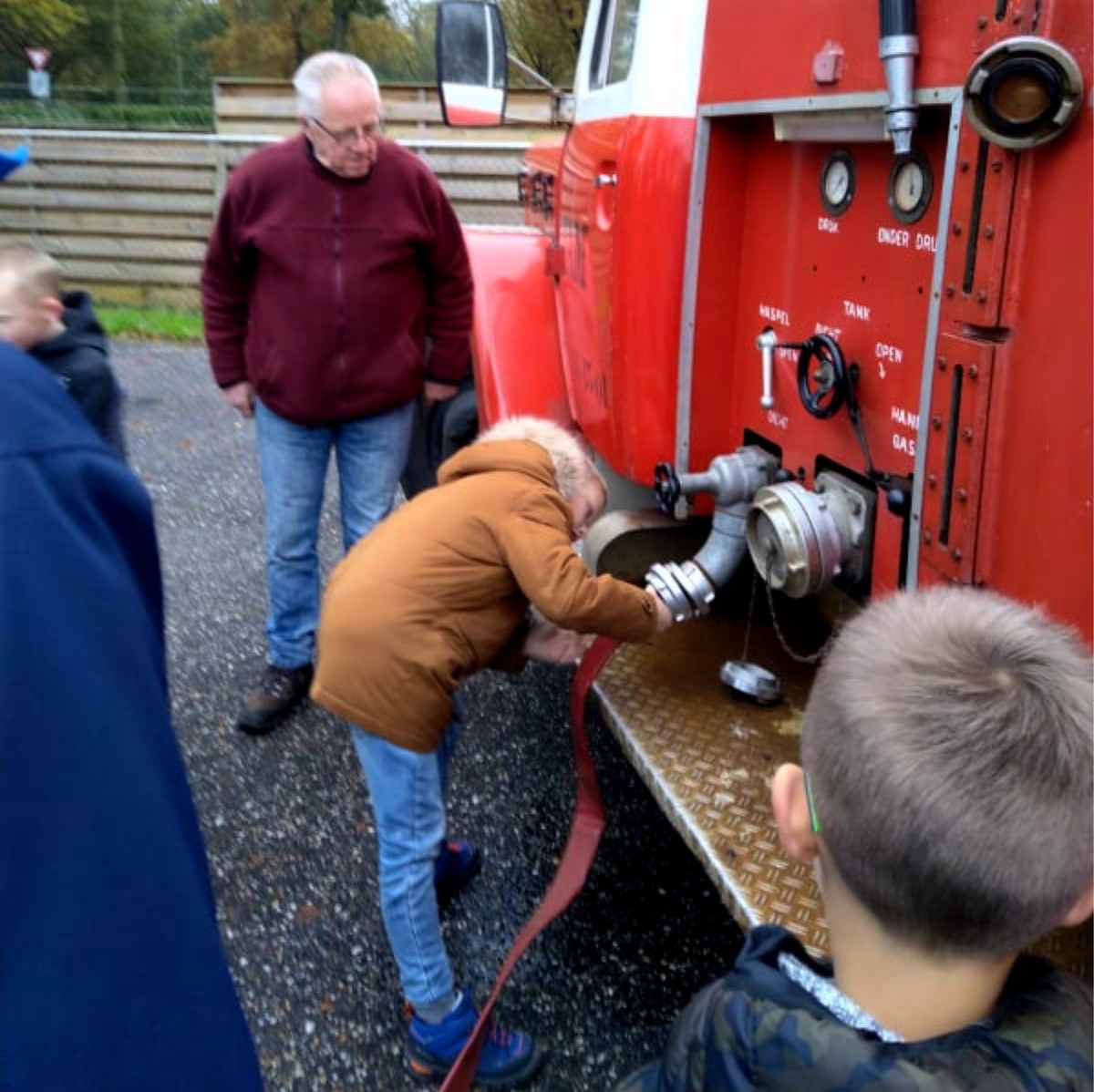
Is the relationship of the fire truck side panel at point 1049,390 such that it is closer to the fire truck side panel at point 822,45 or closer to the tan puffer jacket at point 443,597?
the fire truck side panel at point 822,45

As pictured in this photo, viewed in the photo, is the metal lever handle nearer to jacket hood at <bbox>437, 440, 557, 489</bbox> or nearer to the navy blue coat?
jacket hood at <bbox>437, 440, 557, 489</bbox>

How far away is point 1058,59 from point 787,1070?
1307 mm

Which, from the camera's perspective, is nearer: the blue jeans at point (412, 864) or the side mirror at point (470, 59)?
the blue jeans at point (412, 864)

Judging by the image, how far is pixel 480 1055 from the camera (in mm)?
2422

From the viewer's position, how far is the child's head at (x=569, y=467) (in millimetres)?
2447

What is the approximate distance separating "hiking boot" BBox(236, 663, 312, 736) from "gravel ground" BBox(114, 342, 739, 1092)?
0.05 m

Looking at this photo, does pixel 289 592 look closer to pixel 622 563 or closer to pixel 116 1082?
pixel 622 563

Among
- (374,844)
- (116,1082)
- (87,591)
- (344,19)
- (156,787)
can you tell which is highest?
(344,19)

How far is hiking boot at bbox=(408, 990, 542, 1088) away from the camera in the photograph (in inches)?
95.1

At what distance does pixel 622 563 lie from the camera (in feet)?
10.7

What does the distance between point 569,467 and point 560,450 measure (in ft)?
0.13

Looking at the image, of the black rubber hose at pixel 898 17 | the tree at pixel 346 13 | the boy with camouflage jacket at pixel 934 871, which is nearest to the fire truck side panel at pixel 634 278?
the black rubber hose at pixel 898 17

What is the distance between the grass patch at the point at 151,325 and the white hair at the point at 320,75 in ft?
25.3

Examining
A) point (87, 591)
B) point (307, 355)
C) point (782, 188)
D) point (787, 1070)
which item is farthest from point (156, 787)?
point (307, 355)
